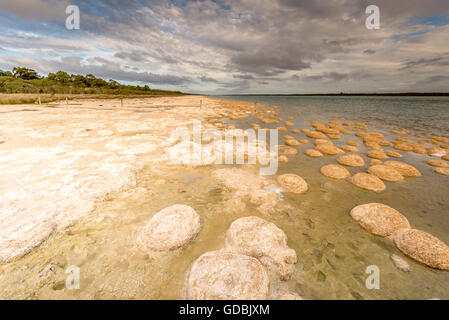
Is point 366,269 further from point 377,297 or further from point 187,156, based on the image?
point 187,156

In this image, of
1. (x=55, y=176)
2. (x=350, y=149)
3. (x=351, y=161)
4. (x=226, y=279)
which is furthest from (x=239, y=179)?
(x=350, y=149)

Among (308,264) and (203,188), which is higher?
(203,188)

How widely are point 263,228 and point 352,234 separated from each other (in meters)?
2.12

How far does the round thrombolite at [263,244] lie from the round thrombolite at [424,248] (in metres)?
2.38

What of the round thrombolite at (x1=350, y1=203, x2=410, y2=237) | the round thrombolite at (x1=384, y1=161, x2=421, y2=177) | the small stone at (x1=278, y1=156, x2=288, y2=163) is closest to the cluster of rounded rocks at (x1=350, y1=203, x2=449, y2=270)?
the round thrombolite at (x1=350, y1=203, x2=410, y2=237)

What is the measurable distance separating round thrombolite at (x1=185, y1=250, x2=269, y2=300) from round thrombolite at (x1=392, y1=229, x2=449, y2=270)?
3.10 metres

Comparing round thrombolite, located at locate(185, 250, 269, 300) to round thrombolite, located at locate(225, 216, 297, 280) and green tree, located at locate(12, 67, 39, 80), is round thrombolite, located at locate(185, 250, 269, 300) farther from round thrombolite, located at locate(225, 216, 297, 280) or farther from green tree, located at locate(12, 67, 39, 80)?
green tree, located at locate(12, 67, 39, 80)

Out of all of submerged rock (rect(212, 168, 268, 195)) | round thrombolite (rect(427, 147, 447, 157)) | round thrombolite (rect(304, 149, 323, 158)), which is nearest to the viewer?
submerged rock (rect(212, 168, 268, 195))

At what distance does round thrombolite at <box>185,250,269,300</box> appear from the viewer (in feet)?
7.74

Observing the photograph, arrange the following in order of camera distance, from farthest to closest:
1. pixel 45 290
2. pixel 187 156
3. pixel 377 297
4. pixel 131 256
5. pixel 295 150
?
1. pixel 295 150
2. pixel 187 156
3. pixel 131 256
4. pixel 377 297
5. pixel 45 290

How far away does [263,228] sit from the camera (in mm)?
3525

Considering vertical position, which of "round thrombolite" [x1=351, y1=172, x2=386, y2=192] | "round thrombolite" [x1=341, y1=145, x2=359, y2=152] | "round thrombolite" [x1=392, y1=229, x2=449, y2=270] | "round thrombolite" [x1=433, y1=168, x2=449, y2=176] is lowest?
"round thrombolite" [x1=392, y1=229, x2=449, y2=270]

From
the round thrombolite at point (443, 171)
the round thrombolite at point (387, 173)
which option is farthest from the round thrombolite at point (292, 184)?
the round thrombolite at point (443, 171)

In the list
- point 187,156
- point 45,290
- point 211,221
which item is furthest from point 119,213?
point 187,156
